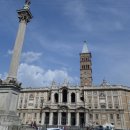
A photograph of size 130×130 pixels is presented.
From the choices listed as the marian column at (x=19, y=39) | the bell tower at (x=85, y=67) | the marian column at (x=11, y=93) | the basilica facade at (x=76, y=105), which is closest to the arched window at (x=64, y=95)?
the basilica facade at (x=76, y=105)

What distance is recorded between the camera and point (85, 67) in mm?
92188

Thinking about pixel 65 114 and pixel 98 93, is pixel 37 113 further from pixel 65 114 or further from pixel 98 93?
pixel 98 93

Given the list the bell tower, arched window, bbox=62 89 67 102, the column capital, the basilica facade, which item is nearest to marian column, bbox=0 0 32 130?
the column capital

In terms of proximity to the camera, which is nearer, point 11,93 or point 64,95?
point 11,93

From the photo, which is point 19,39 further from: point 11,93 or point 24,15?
point 11,93

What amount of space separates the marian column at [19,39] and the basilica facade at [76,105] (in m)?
38.7

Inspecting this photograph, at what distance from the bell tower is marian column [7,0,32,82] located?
59983 millimetres

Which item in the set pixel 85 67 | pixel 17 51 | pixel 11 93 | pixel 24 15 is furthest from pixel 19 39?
pixel 85 67

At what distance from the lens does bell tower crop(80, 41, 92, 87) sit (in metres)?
87.8

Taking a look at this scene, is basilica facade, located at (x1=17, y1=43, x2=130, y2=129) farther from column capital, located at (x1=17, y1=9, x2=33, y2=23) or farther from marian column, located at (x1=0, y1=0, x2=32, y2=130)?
column capital, located at (x1=17, y1=9, x2=33, y2=23)

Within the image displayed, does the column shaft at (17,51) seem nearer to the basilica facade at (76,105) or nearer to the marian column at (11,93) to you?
the marian column at (11,93)

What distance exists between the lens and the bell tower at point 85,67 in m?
87.8

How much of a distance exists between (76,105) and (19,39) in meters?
39.4

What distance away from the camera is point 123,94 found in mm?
62688
